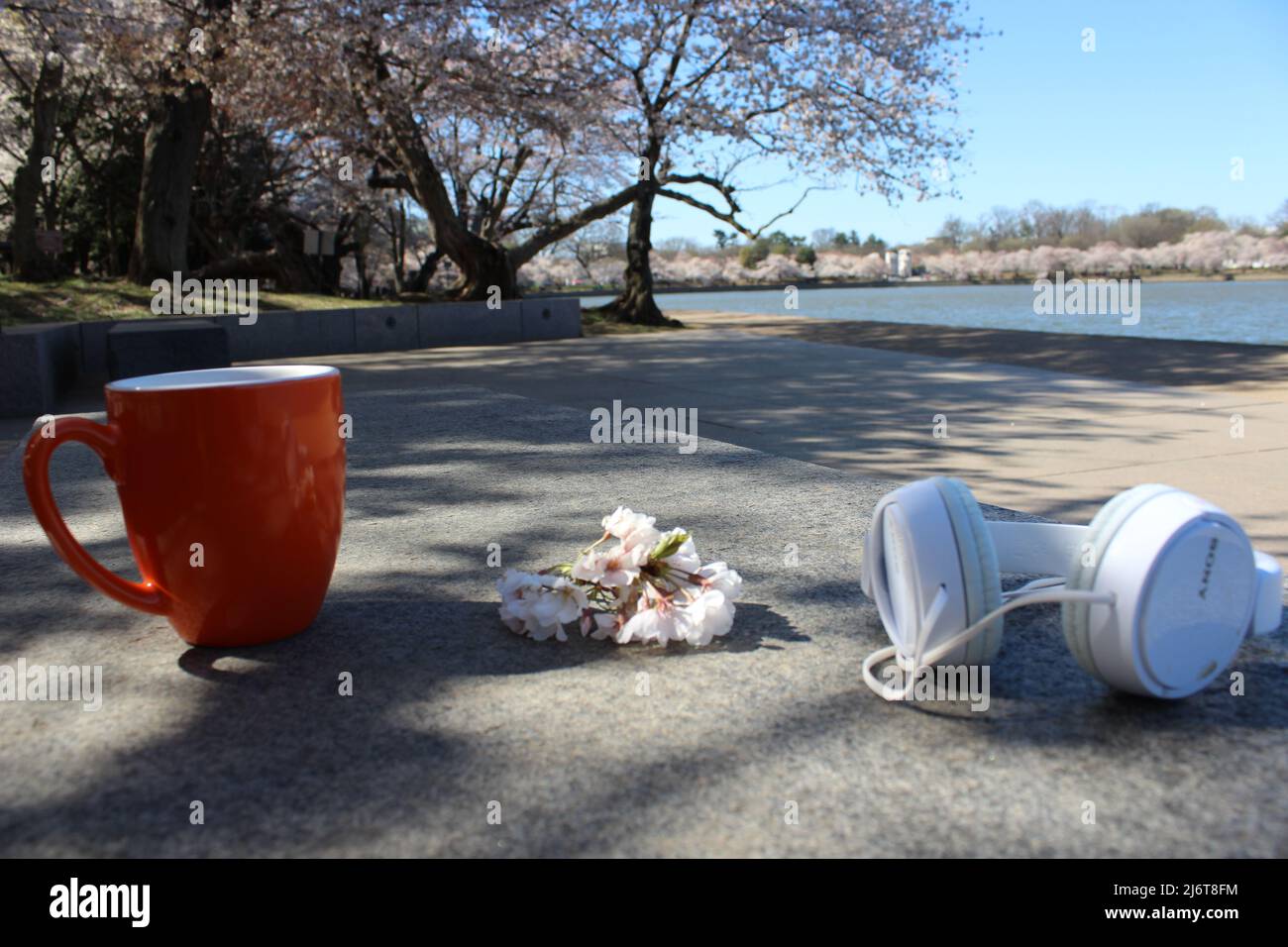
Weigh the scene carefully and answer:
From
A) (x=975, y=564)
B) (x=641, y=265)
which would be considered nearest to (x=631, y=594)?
(x=975, y=564)

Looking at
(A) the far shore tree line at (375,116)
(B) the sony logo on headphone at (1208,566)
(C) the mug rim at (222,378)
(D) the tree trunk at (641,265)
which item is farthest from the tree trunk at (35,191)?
(B) the sony logo on headphone at (1208,566)

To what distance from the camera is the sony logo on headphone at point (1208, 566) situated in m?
1.62

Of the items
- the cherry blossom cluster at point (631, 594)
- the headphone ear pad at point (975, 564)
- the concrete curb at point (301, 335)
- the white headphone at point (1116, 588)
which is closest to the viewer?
the white headphone at point (1116, 588)

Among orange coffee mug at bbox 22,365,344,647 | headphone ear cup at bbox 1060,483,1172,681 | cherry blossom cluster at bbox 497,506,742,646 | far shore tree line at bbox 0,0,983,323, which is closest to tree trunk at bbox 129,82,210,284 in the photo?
far shore tree line at bbox 0,0,983,323

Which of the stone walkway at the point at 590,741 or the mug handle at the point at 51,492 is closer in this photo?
the stone walkway at the point at 590,741

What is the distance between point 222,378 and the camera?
6.87 feet

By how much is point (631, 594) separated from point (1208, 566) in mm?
1093

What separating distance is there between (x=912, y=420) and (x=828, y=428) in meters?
0.76

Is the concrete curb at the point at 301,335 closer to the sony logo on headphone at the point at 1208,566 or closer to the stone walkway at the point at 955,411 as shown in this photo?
the stone walkway at the point at 955,411

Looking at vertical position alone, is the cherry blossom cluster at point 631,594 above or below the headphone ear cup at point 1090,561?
below

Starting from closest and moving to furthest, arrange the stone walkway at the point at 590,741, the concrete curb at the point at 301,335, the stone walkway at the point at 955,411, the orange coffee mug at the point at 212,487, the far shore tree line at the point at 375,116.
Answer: the stone walkway at the point at 590,741
the orange coffee mug at the point at 212,487
the stone walkway at the point at 955,411
the concrete curb at the point at 301,335
the far shore tree line at the point at 375,116

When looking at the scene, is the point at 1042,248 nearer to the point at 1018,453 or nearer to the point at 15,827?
the point at 1018,453

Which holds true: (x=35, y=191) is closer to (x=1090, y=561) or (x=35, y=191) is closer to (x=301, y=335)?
(x=301, y=335)

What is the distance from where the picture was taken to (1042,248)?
46750 millimetres
